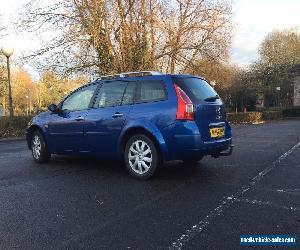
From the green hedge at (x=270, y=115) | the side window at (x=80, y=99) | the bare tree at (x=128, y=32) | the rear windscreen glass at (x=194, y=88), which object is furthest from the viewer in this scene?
the green hedge at (x=270, y=115)

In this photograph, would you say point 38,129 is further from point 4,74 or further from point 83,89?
point 4,74

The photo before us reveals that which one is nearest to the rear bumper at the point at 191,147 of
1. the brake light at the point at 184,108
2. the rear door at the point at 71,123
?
the brake light at the point at 184,108

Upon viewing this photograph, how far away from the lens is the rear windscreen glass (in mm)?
6406

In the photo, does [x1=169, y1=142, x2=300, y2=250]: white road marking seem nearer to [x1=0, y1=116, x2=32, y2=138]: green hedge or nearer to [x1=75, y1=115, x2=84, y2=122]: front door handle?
[x1=75, y1=115, x2=84, y2=122]: front door handle

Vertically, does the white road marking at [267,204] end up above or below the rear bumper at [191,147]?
below

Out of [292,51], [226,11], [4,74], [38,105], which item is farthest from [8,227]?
[38,105]

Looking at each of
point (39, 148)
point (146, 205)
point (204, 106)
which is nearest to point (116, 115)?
point (204, 106)

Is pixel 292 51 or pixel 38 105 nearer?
pixel 292 51

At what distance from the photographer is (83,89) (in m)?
7.72

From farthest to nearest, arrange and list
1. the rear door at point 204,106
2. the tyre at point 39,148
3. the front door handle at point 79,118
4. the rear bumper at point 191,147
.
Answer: the tyre at point 39,148, the front door handle at point 79,118, the rear door at point 204,106, the rear bumper at point 191,147

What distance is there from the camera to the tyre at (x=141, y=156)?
630 cm

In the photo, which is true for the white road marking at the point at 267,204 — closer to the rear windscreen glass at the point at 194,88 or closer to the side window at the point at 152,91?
the rear windscreen glass at the point at 194,88

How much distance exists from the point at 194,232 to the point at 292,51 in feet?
187

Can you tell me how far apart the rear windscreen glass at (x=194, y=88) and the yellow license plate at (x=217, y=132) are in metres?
0.54
